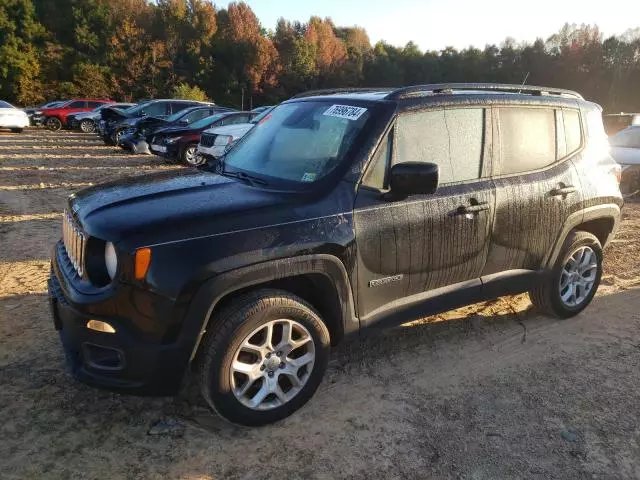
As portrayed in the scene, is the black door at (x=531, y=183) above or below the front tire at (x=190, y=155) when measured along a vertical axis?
above

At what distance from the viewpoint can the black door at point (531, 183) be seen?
379cm

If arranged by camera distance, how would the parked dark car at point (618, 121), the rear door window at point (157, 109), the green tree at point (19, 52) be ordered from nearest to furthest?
the parked dark car at point (618, 121), the rear door window at point (157, 109), the green tree at point (19, 52)

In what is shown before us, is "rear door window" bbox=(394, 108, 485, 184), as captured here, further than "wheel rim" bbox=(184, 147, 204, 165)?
No

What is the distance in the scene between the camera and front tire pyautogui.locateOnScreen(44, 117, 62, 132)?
26234mm

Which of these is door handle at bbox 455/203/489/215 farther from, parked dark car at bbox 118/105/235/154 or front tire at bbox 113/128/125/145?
front tire at bbox 113/128/125/145

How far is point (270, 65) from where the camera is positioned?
5953 cm

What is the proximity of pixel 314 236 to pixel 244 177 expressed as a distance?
863mm

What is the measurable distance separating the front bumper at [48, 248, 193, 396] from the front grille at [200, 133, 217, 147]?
32.4 feet

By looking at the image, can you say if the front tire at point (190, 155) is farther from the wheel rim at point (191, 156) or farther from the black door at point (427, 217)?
the black door at point (427, 217)

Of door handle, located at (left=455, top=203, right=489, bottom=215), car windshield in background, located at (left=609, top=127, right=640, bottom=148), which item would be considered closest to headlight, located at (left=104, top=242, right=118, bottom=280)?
door handle, located at (left=455, top=203, right=489, bottom=215)

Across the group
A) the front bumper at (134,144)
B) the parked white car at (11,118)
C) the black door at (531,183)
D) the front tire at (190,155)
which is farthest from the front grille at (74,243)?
the parked white car at (11,118)

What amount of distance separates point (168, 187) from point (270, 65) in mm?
59822

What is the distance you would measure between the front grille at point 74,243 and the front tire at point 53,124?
Answer: 26406 millimetres

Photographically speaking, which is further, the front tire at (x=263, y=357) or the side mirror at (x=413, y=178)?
the side mirror at (x=413, y=178)
